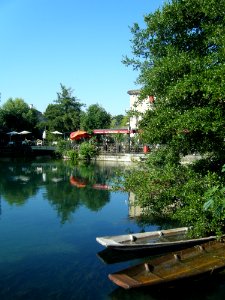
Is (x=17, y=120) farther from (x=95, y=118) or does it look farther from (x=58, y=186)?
(x=58, y=186)

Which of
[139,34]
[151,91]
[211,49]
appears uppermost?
[139,34]

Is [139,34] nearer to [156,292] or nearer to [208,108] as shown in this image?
[208,108]

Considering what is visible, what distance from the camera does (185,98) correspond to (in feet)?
35.9

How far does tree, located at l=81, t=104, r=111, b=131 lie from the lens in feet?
193

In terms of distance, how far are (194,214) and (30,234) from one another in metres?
6.39

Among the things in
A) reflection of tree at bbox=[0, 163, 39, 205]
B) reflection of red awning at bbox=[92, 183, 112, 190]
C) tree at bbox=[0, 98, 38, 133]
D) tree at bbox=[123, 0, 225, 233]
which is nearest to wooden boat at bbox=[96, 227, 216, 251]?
tree at bbox=[123, 0, 225, 233]

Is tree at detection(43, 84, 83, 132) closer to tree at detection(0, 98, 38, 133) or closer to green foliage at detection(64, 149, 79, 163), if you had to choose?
tree at detection(0, 98, 38, 133)

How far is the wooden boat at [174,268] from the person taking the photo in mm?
7867

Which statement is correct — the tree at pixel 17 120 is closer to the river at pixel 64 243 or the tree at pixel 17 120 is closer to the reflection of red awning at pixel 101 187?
the river at pixel 64 243

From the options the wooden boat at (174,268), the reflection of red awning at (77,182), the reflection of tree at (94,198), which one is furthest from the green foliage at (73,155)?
the wooden boat at (174,268)

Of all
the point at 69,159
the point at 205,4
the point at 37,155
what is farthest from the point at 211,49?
the point at 37,155

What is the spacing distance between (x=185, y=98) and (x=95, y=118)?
48789 mm

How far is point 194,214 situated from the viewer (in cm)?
1043

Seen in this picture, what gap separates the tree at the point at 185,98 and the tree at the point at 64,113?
50.1 metres
